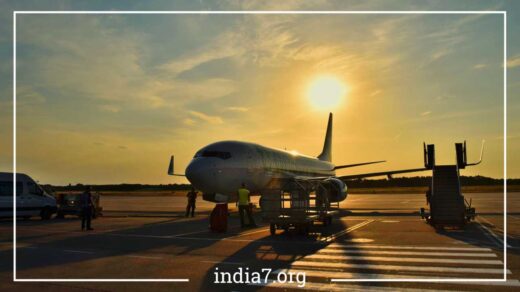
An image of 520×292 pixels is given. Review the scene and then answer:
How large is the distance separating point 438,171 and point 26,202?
21.2 m

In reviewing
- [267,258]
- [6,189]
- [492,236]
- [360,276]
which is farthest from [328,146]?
[360,276]

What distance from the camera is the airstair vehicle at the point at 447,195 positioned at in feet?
66.4

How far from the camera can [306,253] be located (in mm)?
12883

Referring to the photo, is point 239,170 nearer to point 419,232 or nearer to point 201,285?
point 419,232

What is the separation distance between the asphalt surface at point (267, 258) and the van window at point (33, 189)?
831 centimetres

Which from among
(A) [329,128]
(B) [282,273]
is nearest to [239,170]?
(B) [282,273]

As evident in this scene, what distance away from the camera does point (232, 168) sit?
87.9 feet

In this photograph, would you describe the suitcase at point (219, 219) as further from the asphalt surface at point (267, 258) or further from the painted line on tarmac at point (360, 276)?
the painted line on tarmac at point (360, 276)

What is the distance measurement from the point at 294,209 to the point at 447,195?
745 centimetres

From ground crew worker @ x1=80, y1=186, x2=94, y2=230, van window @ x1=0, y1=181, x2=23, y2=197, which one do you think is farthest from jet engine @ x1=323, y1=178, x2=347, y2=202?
van window @ x1=0, y1=181, x2=23, y2=197

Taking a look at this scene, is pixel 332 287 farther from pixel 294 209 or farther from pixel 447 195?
pixel 447 195

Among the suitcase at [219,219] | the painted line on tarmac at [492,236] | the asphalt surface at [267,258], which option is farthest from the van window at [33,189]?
the painted line on tarmac at [492,236]

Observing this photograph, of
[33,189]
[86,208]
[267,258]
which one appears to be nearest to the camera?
Answer: [267,258]

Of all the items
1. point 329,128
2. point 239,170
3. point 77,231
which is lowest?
point 77,231
